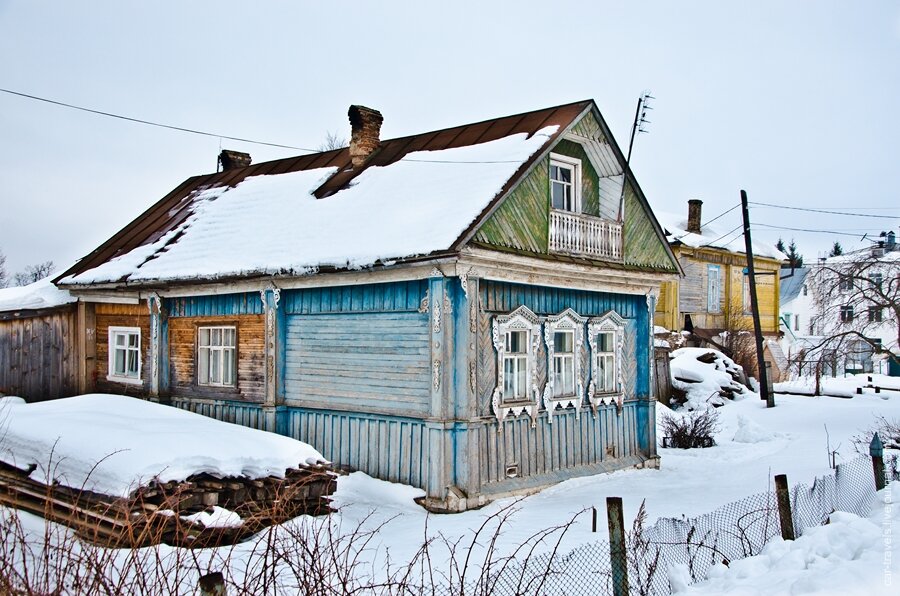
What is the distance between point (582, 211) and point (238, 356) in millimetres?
6342

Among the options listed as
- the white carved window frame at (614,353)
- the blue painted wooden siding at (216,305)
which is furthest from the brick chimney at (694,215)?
the blue painted wooden siding at (216,305)

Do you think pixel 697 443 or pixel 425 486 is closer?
→ pixel 425 486

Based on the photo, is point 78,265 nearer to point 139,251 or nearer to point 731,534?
point 139,251

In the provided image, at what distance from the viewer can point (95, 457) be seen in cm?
913

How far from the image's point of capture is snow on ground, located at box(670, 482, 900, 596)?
6.42m

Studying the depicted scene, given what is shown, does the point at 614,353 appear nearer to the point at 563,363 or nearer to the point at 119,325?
the point at 563,363

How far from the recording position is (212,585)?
4.07 meters

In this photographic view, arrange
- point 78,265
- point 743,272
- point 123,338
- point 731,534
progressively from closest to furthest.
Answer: point 731,534, point 123,338, point 78,265, point 743,272

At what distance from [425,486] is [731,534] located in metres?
4.28

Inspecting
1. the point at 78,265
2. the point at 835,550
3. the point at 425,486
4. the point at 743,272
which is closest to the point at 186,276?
the point at 78,265


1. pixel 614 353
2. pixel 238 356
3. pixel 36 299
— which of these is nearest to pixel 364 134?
pixel 238 356

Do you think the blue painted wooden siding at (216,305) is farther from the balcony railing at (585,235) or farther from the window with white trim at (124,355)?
the balcony railing at (585,235)

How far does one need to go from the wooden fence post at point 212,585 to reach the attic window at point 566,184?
10.3m

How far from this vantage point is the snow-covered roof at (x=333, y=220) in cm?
1162
